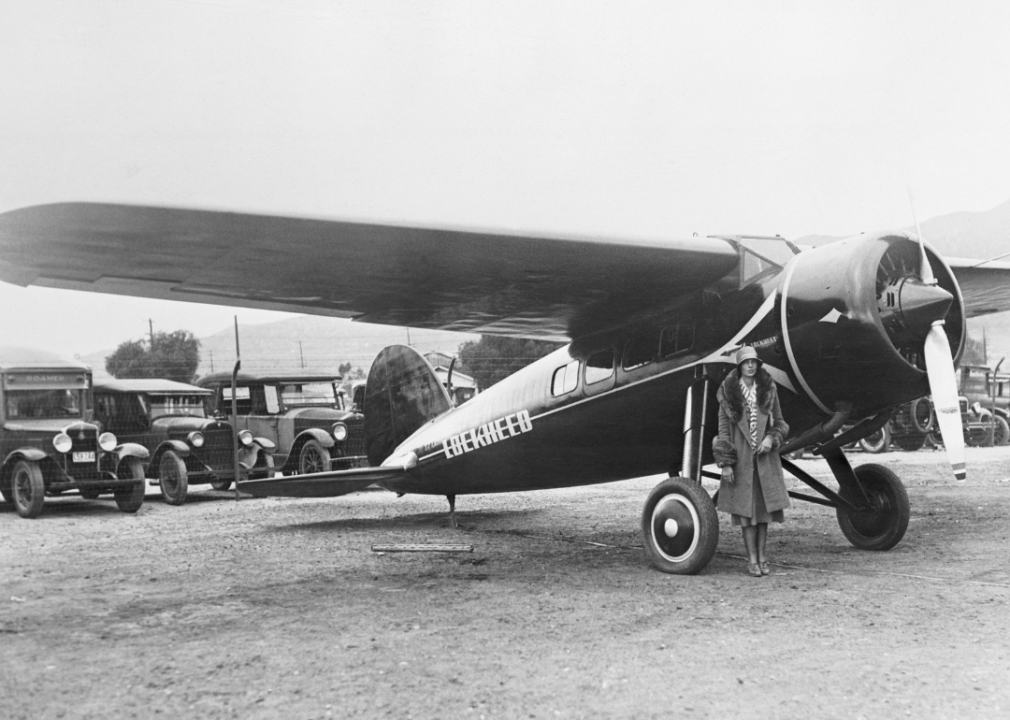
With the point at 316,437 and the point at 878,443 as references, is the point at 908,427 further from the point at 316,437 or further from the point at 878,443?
the point at 316,437

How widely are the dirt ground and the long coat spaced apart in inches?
22.8

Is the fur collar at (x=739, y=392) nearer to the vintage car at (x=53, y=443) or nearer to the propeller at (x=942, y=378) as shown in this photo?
the propeller at (x=942, y=378)

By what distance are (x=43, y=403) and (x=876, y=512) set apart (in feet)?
39.8

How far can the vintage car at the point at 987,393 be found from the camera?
30828 millimetres

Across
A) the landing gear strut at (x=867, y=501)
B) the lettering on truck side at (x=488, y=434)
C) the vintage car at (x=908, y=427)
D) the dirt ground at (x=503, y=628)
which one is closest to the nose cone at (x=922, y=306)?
the landing gear strut at (x=867, y=501)

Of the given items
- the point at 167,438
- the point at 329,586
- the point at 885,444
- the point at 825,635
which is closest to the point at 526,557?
the point at 329,586

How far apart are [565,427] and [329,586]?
285 centimetres

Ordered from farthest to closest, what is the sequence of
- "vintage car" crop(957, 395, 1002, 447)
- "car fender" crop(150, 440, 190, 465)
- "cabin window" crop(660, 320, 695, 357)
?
"vintage car" crop(957, 395, 1002, 447)
"car fender" crop(150, 440, 190, 465)
"cabin window" crop(660, 320, 695, 357)

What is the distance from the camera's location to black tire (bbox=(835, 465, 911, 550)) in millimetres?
7535

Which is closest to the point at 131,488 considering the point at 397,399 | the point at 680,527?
Answer: the point at 397,399

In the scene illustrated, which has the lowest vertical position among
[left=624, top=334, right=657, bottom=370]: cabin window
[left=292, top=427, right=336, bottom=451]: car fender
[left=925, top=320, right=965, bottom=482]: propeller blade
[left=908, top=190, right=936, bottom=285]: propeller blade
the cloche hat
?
[left=292, top=427, right=336, bottom=451]: car fender

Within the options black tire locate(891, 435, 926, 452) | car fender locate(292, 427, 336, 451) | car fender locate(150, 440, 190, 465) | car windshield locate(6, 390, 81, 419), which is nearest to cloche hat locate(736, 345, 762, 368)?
car fender locate(292, 427, 336, 451)

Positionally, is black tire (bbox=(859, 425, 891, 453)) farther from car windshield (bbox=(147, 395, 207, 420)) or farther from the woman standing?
the woman standing

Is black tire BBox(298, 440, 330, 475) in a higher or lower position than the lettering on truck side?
lower
